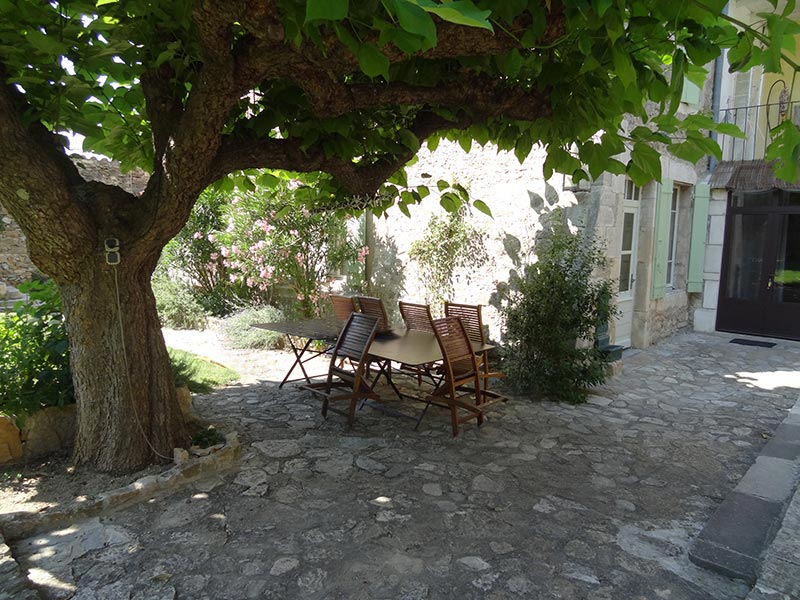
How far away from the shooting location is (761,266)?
28.0 feet

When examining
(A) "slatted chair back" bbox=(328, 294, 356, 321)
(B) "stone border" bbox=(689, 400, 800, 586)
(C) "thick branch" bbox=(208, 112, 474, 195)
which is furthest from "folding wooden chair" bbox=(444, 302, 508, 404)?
(B) "stone border" bbox=(689, 400, 800, 586)

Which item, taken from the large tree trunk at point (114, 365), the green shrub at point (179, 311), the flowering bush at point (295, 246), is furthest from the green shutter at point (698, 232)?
the large tree trunk at point (114, 365)

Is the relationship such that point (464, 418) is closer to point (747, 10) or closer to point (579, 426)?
point (579, 426)

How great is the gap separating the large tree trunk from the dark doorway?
8572 millimetres

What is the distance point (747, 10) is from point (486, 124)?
7.98 metres

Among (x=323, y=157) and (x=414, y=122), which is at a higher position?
(x=414, y=122)

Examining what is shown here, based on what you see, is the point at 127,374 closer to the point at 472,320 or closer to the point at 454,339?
the point at 454,339

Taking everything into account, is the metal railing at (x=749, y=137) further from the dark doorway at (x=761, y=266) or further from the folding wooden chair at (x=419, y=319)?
the folding wooden chair at (x=419, y=319)

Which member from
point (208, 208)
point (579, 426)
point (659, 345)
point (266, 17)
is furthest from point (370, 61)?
point (208, 208)

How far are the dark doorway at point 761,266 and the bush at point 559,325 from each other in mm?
4602

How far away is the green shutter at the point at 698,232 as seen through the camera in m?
8.34

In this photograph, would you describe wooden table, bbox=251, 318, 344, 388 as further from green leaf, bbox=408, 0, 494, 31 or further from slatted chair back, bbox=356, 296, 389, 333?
green leaf, bbox=408, 0, 494, 31

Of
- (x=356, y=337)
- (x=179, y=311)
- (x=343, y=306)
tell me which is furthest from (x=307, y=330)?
(x=179, y=311)

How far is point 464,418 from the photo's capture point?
4309mm
